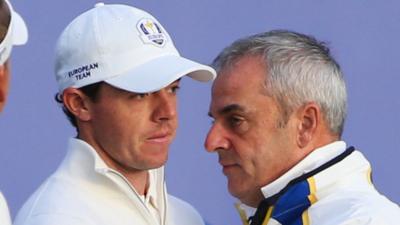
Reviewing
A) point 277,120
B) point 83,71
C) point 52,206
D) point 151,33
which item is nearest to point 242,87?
point 277,120

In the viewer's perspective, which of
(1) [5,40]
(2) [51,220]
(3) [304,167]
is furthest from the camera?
(3) [304,167]

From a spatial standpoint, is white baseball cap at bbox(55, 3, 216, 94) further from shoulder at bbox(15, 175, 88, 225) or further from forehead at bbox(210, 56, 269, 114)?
shoulder at bbox(15, 175, 88, 225)

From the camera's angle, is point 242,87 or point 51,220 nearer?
point 51,220

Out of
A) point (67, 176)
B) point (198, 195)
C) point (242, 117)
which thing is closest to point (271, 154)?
point (242, 117)

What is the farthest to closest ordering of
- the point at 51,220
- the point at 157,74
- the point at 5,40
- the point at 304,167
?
the point at 304,167, the point at 157,74, the point at 51,220, the point at 5,40

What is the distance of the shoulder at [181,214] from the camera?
2507 mm

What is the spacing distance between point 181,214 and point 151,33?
37 centimetres

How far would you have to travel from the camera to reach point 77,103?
239cm

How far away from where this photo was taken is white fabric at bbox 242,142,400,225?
2307 millimetres

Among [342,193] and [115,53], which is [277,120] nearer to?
[342,193]

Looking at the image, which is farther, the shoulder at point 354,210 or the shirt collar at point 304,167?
the shirt collar at point 304,167

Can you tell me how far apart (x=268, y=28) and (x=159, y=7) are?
0.28 meters

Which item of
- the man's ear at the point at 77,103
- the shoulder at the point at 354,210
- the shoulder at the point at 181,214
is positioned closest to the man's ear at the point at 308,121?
the shoulder at the point at 354,210

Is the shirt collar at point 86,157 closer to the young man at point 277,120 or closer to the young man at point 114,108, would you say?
the young man at point 114,108
